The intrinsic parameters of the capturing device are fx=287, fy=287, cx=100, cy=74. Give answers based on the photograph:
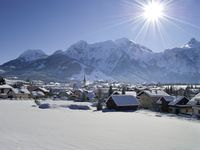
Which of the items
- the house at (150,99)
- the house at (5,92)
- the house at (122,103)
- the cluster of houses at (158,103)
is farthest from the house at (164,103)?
the house at (5,92)

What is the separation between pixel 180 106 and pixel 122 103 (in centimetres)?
1410

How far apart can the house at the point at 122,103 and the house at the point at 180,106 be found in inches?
368

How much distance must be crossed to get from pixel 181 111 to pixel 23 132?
47556mm

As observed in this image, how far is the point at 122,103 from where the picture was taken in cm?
7231

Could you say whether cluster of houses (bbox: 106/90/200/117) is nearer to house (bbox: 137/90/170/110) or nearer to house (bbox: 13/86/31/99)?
house (bbox: 137/90/170/110)

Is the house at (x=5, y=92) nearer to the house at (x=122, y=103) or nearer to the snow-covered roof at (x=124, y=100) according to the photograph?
the house at (x=122, y=103)

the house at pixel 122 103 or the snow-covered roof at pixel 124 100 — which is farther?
the snow-covered roof at pixel 124 100

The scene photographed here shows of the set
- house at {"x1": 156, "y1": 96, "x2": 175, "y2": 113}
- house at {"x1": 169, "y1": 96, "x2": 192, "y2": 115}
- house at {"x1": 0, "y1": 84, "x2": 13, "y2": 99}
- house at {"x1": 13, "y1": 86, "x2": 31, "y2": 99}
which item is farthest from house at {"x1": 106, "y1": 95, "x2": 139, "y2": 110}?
house at {"x1": 0, "y1": 84, "x2": 13, "y2": 99}

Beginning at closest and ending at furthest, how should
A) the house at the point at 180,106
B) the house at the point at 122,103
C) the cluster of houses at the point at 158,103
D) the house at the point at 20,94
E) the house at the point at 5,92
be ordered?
the cluster of houses at the point at 158,103
the house at the point at 180,106
the house at the point at 122,103
the house at the point at 5,92
the house at the point at 20,94

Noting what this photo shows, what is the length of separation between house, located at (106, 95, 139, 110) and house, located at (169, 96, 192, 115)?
935 centimetres

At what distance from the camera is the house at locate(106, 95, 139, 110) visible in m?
71.8

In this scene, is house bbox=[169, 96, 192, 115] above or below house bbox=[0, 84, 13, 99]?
below

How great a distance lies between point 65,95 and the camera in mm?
137500

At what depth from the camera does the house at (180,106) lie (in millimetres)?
68125
